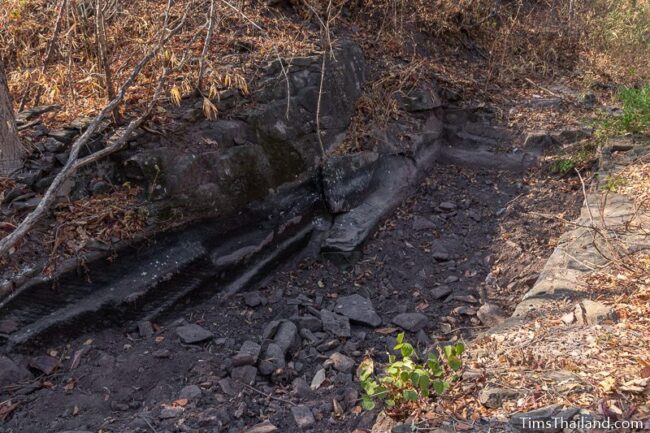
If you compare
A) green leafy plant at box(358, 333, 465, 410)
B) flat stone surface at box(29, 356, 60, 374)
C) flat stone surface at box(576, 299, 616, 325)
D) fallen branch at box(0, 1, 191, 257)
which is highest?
fallen branch at box(0, 1, 191, 257)

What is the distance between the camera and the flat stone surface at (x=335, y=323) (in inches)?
155

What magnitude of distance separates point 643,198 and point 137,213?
372 cm

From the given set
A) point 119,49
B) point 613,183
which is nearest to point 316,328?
point 613,183

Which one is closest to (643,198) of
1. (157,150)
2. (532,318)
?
(532,318)

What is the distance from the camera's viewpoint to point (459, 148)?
653 centimetres

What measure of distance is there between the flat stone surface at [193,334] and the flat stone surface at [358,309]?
36.9 inches

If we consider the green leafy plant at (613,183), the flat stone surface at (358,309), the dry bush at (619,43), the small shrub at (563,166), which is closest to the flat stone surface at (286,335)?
the flat stone surface at (358,309)

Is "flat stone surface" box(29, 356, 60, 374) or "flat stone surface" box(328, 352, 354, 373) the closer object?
"flat stone surface" box(29, 356, 60, 374)

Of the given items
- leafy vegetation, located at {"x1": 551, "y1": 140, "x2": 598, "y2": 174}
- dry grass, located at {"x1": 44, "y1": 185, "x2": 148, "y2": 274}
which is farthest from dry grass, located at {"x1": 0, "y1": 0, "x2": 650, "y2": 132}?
leafy vegetation, located at {"x1": 551, "y1": 140, "x2": 598, "y2": 174}

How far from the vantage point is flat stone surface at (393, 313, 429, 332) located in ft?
13.3

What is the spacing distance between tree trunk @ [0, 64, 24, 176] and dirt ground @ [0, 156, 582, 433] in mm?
1230

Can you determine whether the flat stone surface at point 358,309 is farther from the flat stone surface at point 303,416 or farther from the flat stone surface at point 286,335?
the flat stone surface at point 303,416

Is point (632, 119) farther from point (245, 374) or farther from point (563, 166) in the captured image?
point (245, 374)

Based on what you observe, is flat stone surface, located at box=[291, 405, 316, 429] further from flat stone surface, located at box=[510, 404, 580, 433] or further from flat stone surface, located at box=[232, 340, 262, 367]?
flat stone surface, located at box=[510, 404, 580, 433]
